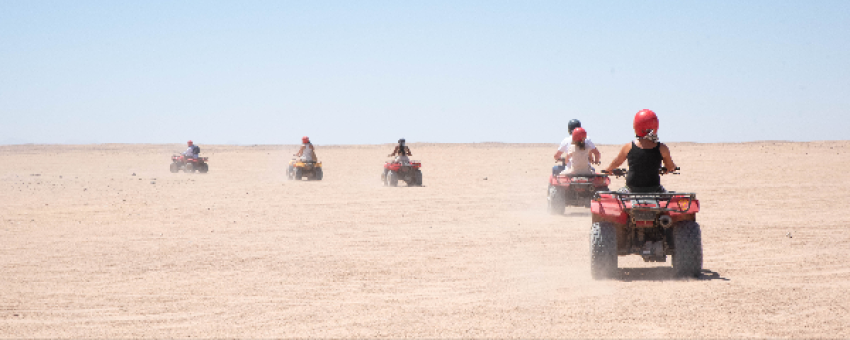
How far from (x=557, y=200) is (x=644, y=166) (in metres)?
7.32

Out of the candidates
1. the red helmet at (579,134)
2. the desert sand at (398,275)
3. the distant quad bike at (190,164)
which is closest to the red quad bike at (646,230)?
the desert sand at (398,275)

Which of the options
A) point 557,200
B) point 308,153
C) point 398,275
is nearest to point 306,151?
point 308,153

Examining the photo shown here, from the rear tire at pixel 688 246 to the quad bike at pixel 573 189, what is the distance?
6.82 m

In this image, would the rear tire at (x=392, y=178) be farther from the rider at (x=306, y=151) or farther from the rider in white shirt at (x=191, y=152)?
the rider in white shirt at (x=191, y=152)

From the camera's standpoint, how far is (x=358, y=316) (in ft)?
21.9

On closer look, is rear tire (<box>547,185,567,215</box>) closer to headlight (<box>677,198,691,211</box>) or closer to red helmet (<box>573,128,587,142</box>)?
red helmet (<box>573,128,587,142</box>)

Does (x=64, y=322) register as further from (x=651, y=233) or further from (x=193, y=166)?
(x=193, y=166)

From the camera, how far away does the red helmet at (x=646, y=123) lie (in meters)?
7.95

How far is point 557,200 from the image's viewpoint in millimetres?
15375

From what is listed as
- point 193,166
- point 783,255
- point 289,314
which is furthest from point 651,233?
point 193,166

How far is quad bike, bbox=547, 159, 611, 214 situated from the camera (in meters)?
15.0

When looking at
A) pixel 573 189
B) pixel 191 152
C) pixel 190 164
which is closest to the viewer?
pixel 573 189

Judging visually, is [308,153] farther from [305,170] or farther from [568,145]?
[568,145]

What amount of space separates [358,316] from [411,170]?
19453 millimetres
